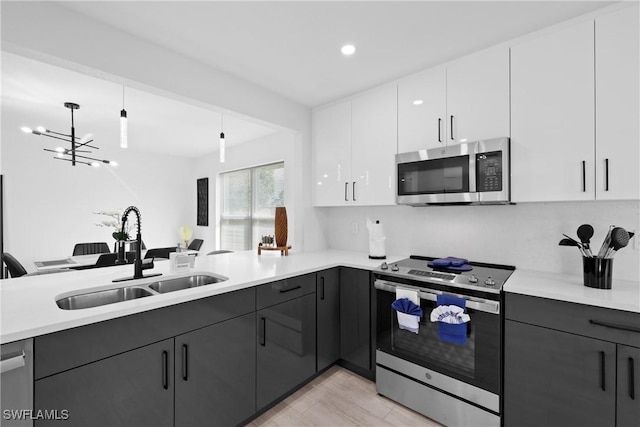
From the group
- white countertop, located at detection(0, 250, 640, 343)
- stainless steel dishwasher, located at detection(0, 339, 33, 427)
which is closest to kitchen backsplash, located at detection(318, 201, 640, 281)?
white countertop, located at detection(0, 250, 640, 343)

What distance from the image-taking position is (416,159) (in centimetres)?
218

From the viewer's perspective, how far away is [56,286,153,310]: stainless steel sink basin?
1.46 meters

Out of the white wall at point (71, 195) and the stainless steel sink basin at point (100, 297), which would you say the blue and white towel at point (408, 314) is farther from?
the white wall at point (71, 195)

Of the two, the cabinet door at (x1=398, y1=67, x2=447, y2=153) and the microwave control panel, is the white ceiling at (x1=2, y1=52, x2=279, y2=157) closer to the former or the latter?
the cabinet door at (x1=398, y1=67, x2=447, y2=153)

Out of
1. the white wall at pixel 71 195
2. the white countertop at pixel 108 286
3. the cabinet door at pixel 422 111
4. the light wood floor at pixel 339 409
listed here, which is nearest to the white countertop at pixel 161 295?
the white countertop at pixel 108 286

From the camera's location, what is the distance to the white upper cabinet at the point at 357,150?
7.95 feet

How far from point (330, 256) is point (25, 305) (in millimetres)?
1986

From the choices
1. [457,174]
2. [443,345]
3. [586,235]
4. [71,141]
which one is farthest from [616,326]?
[71,141]

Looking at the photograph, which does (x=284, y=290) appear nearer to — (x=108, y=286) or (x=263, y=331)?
(x=263, y=331)

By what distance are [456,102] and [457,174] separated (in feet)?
1.74

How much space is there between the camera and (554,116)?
170 centimetres

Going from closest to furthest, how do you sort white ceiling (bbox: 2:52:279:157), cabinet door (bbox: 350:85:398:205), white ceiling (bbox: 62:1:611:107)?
1. white ceiling (bbox: 62:1:611:107)
2. cabinet door (bbox: 350:85:398:205)
3. white ceiling (bbox: 2:52:279:157)

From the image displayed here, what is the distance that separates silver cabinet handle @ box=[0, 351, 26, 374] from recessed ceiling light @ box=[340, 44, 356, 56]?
219cm

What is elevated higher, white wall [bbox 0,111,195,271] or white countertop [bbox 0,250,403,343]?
white wall [bbox 0,111,195,271]
